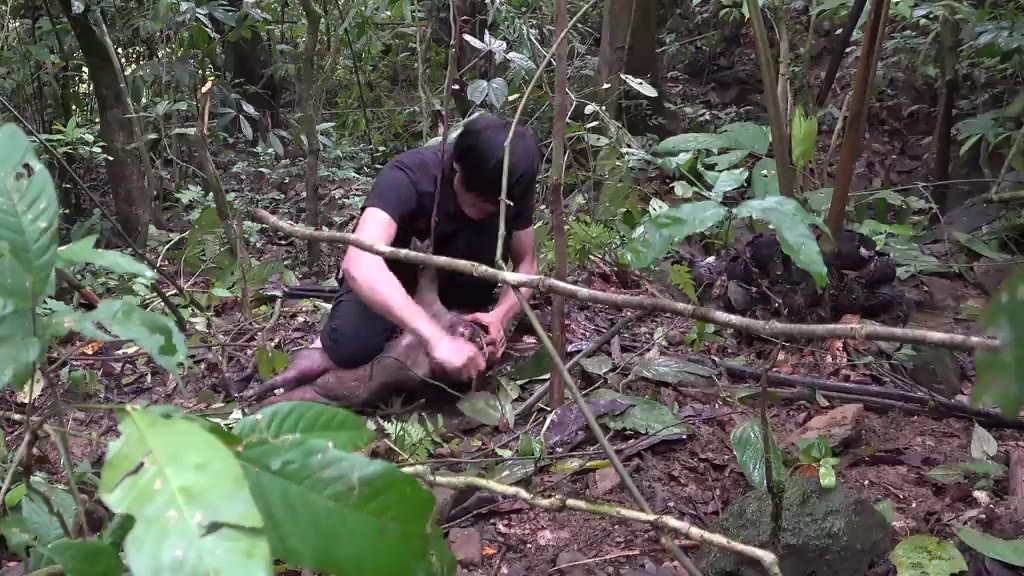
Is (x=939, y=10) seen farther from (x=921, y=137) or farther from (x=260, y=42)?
(x=260, y=42)

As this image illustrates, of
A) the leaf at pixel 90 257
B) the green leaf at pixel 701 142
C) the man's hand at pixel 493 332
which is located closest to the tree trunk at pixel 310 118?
the man's hand at pixel 493 332

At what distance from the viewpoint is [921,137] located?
5016 mm

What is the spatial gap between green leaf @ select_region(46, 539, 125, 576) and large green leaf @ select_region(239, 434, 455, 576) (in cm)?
21

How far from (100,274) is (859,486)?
3.57 m

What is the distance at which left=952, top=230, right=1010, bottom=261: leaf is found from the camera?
9.85ft

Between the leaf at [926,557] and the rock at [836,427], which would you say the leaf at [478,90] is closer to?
→ the rock at [836,427]

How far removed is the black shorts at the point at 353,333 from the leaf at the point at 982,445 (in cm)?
189

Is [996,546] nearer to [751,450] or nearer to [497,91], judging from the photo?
[751,450]

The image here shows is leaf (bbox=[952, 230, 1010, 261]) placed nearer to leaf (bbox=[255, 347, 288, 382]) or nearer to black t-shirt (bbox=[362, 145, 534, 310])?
black t-shirt (bbox=[362, 145, 534, 310])

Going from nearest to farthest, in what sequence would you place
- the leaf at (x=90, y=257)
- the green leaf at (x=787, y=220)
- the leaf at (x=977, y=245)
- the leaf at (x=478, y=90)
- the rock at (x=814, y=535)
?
1. the leaf at (x=90, y=257)
2. the green leaf at (x=787, y=220)
3. the rock at (x=814, y=535)
4. the leaf at (x=977, y=245)
5. the leaf at (x=478, y=90)

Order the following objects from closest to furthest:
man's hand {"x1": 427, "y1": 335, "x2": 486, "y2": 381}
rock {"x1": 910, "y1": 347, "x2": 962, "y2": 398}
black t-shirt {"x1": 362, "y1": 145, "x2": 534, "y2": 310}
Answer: rock {"x1": 910, "y1": 347, "x2": 962, "y2": 398}, man's hand {"x1": 427, "y1": 335, "x2": 486, "y2": 381}, black t-shirt {"x1": 362, "y1": 145, "x2": 534, "y2": 310}

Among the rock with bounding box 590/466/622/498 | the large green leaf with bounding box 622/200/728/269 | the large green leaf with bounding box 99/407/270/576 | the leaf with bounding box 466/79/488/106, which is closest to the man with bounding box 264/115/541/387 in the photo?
the rock with bounding box 590/466/622/498

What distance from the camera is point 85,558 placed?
0.74m

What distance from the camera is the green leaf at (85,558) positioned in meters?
0.73
